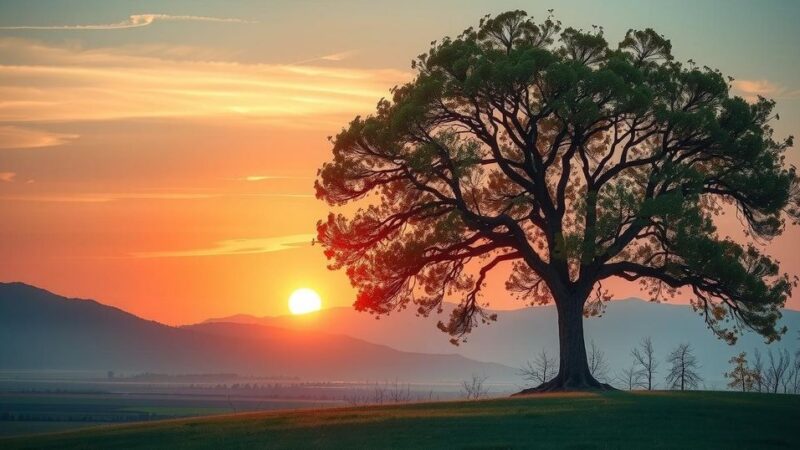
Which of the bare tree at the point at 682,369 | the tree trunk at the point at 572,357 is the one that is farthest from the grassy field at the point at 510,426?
the bare tree at the point at 682,369

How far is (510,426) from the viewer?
38.1m

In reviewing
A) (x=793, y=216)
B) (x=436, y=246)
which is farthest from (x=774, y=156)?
(x=436, y=246)

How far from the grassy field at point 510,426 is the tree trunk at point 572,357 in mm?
4242

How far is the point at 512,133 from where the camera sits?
179ft

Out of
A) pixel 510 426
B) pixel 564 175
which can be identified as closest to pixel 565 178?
pixel 564 175

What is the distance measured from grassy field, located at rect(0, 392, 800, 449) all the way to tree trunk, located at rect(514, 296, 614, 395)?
4242mm

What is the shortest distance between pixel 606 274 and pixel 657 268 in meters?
2.46

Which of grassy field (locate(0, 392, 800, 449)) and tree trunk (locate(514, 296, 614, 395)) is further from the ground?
tree trunk (locate(514, 296, 614, 395))

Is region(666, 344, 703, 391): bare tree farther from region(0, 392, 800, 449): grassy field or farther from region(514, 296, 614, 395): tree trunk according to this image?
region(0, 392, 800, 449): grassy field

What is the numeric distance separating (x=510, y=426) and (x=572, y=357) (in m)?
15.3

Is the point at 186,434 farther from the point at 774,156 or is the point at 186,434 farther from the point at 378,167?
the point at 774,156

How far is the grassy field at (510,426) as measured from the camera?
3525 cm

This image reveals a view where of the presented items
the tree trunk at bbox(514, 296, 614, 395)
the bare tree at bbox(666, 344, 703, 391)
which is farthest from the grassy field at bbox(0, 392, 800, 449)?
the bare tree at bbox(666, 344, 703, 391)

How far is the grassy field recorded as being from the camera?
35250mm
